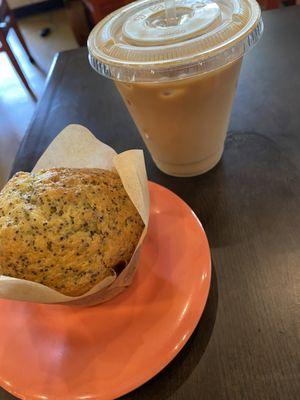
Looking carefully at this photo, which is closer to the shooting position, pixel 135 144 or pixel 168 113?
pixel 168 113

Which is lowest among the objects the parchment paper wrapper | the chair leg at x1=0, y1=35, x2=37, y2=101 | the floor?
the floor

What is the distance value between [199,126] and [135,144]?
0.31 m

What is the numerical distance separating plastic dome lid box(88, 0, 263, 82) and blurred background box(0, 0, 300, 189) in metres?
1.64

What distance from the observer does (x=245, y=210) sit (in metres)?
0.81

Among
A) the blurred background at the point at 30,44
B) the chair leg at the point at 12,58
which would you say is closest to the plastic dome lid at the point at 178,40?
the blurred background at the point at 30,44

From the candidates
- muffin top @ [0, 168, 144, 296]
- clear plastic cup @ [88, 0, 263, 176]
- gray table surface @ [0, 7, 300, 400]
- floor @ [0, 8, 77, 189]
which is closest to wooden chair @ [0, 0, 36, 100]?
floor @ [0, 8, 77, 189]

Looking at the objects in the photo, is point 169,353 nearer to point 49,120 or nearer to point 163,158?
point 163,158

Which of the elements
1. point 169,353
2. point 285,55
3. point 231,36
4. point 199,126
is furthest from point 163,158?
point 285,55

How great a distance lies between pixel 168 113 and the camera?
73cm

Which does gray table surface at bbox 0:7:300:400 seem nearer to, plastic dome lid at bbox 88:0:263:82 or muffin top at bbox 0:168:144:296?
muffin top at bbox 0:168:144:296

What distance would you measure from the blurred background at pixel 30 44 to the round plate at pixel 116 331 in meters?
1.94

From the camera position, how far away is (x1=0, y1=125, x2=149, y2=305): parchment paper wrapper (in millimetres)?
527

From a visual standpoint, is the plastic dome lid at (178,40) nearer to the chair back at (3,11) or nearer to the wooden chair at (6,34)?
the wooden chair at (6,34)

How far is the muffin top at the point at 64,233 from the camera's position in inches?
21.9
